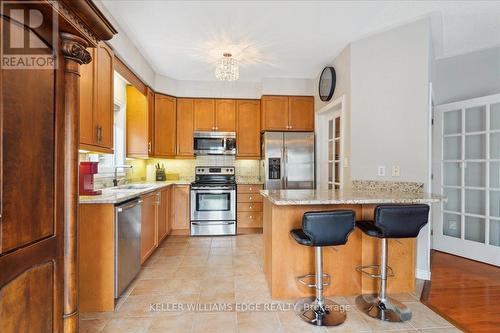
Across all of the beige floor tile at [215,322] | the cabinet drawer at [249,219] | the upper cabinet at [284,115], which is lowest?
the beige floor tile at [215,322]

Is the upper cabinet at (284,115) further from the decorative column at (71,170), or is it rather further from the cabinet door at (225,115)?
the decorative column at (71,170)

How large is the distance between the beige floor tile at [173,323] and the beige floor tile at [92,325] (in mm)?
364

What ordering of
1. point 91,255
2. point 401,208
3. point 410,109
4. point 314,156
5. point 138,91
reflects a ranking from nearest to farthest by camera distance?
point 401,208
point 91,255
point 410,109
point 138,91
point 314,156

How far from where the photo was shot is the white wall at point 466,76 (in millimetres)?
3330

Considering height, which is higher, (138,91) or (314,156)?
(138,91)

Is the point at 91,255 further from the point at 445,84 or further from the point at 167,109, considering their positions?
the point at 445,84

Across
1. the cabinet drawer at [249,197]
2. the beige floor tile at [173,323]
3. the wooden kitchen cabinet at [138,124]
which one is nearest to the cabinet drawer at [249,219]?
the cabinet drawer at [249,197]

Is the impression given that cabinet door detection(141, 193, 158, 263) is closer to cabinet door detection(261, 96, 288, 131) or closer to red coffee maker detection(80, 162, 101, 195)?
red coffee maker detection(80, 162, 101, 195)

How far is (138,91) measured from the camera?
12.3 feet

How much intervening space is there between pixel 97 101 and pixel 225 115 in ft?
8.45

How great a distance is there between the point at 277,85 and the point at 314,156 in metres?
1.37

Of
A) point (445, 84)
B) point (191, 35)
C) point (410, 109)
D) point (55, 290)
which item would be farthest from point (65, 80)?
point (445, 84)

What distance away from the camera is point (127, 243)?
2344 mm

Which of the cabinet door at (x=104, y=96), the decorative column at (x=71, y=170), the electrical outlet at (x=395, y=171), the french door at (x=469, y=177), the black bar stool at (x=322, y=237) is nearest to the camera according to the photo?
the decorative column at (x=71, y=170)
